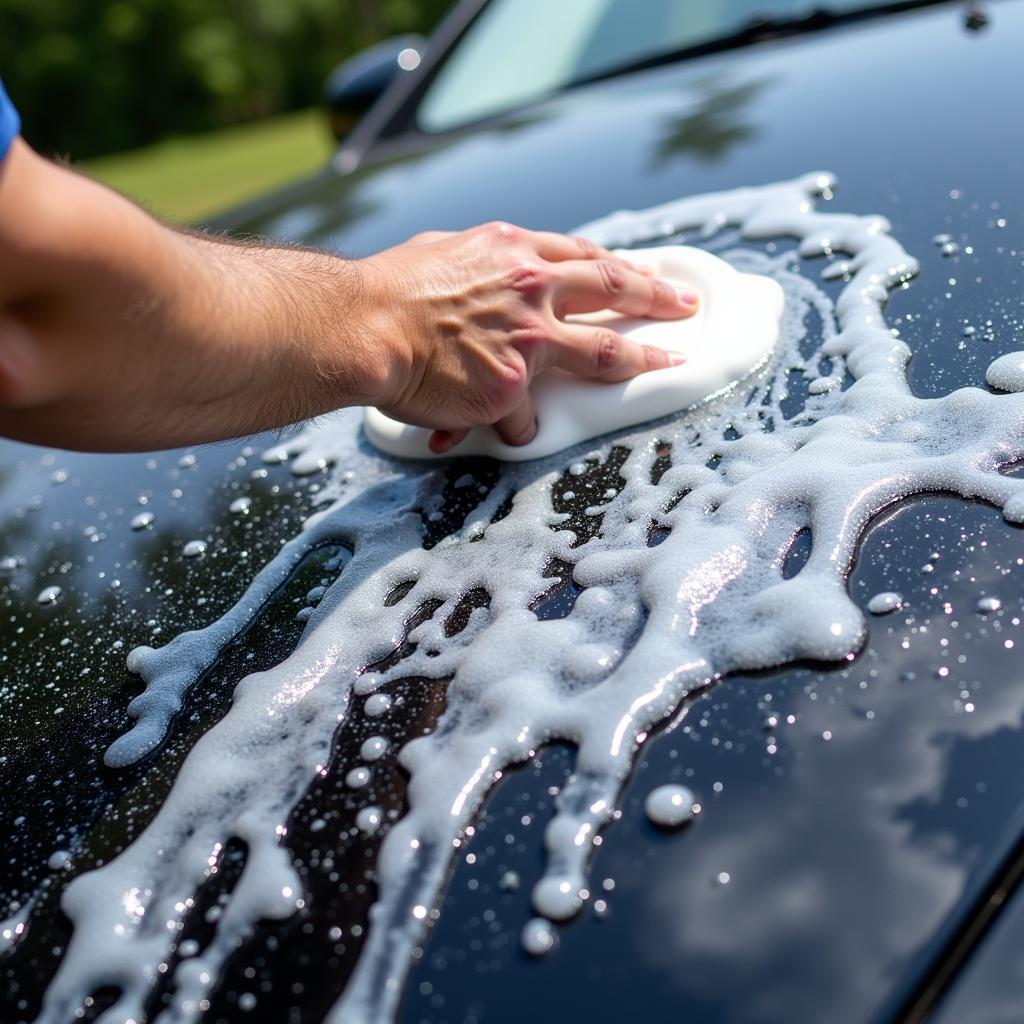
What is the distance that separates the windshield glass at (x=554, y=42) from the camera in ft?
8.14

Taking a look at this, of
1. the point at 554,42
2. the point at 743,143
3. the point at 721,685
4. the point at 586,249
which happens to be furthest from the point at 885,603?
the point at 554,42

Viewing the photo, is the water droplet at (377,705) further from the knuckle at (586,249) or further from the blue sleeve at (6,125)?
the knuckle at (586,249)

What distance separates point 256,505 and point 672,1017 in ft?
3.25

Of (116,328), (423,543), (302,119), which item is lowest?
(302,119)

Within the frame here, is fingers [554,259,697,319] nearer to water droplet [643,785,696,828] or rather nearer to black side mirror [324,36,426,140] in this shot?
water droplet [643,785,696,828]

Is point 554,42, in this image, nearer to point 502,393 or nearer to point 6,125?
point 502,393

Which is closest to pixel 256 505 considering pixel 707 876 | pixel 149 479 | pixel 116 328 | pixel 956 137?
pixel 149 479

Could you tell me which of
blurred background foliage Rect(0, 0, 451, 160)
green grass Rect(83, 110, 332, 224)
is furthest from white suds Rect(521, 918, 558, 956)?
blurred background foliage Rect(0, 0, 451, 160)

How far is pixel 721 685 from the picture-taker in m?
0.99

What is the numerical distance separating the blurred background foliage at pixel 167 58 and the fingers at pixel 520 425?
1894cm

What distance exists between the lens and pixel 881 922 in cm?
77

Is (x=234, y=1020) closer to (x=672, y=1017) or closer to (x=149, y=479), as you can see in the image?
(x=672, y=1017)

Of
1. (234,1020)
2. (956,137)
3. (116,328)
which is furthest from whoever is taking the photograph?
(956,137)

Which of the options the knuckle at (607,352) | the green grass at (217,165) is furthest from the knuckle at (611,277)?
the green grass at (217,165)
